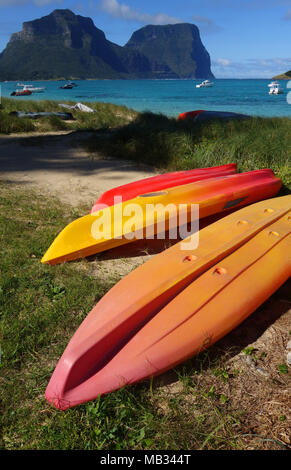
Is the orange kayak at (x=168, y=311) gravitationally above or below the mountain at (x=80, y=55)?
below

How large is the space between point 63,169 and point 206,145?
8.94ft

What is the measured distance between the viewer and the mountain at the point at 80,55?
11625cm

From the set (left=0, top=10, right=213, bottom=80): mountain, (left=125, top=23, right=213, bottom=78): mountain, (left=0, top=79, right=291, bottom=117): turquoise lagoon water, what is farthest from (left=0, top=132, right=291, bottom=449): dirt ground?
(left=125, top=23, right=213, bottom=78): mountain

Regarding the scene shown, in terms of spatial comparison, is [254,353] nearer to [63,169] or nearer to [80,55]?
[63,169]

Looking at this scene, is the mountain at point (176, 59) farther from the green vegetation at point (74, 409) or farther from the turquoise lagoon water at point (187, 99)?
the green vegetation at point (74, 409)

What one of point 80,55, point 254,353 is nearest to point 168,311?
point 254,353

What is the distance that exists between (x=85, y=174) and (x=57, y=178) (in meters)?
0.52

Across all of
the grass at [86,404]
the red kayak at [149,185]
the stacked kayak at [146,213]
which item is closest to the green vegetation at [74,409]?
the grass at [86,404]

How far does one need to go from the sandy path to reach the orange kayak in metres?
2.58

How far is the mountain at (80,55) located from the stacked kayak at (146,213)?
380 feet

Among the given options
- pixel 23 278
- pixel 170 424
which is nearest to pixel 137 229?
pixel 23 278

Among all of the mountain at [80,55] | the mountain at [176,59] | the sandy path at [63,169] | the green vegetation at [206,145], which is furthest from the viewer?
the mountain at [176,59]

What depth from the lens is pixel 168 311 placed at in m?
2.04

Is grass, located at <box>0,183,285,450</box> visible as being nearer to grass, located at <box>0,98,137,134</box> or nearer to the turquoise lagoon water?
grass, located at <box>0,98,137,134</box>
